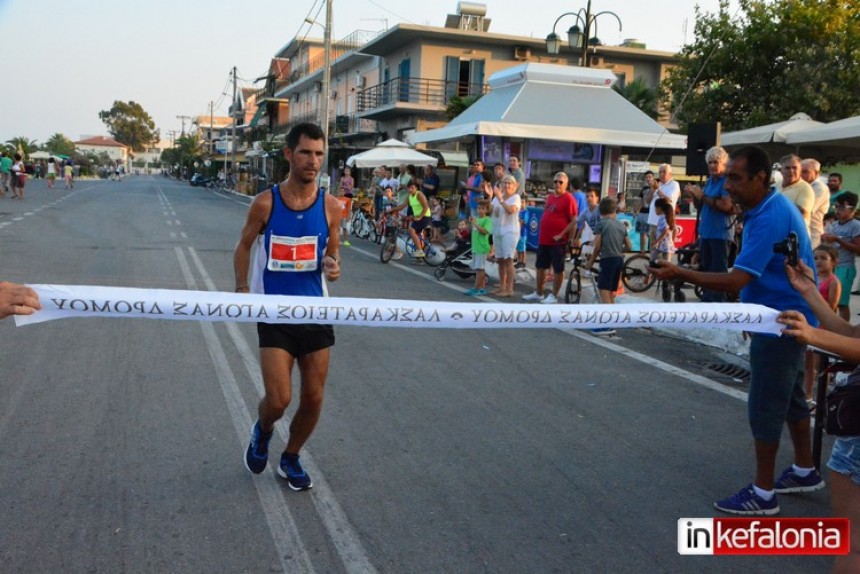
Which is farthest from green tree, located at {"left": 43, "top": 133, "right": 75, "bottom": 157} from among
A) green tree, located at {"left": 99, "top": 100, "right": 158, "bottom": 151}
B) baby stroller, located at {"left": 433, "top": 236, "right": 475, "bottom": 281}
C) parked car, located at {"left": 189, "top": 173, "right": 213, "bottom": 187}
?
baby stroller, located at {"left": 433, "top": 236, "right": 475, "bottom": 281}

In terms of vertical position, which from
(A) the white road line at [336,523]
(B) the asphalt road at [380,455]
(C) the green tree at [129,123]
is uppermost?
(C) the green tree at [129,123]

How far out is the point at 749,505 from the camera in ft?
13.8

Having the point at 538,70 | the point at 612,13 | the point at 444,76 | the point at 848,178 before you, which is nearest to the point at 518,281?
the point at 538,70

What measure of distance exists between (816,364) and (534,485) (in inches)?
143

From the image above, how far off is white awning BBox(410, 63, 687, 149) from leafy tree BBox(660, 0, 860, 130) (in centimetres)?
428

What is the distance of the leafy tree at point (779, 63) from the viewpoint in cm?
2477

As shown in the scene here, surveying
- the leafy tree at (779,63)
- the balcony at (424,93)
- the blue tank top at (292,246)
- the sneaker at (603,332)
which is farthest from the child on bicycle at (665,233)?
the balcony at (424,93)

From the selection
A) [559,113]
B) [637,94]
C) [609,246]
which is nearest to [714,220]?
[609,246]

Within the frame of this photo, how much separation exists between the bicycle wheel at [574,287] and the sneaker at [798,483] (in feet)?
20.9

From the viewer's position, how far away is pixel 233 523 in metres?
3.87

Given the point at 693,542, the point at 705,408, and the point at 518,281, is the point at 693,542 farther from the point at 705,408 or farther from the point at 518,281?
the point at 518,281

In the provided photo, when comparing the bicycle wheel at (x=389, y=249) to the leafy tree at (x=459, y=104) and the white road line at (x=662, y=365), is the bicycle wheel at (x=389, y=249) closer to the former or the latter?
the white road line at (x=662, y=365)

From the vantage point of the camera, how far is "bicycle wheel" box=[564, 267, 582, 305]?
11.0 meters

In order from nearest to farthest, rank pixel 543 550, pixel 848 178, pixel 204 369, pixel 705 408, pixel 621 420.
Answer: pixel 543 550 → pixel 621 420 → pixel 705 408 → pixel 204 369 → pixel 848 178
